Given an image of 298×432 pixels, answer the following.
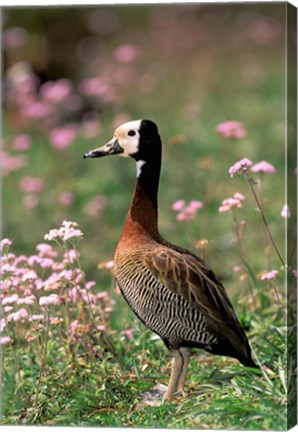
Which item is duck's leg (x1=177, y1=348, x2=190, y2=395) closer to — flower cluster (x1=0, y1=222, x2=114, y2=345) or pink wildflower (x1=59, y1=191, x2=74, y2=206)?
flower cluster (x1=0, y1=222, x2=114, y2=345)

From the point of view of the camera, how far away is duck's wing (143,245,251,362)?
4.91 meters

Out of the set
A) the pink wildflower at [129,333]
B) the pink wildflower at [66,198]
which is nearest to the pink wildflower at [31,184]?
the pink wildflower at [66,198]

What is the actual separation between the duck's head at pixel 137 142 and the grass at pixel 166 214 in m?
0.76

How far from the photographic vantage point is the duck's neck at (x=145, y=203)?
5047mm

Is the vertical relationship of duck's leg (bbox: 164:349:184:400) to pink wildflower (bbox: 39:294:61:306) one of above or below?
below

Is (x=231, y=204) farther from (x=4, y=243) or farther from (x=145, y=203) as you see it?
(x=4, y=243)

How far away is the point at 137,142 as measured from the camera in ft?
16.5

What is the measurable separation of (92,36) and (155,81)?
2.30 ft

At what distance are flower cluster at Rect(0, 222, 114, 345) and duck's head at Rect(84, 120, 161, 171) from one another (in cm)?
38

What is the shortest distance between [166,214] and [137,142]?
2.80 meters

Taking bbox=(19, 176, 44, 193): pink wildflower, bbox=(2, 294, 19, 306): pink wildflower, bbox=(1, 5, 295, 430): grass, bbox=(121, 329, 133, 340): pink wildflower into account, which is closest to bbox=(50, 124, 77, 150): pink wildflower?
bbox=(1, 5, 295, 430): grass

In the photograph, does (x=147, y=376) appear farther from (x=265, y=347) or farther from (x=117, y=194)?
(x=117, y=194)

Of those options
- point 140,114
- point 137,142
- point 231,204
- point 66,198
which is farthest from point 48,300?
point 140,114

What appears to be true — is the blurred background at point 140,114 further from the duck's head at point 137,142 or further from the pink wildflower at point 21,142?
the duck's head at point 137,142
